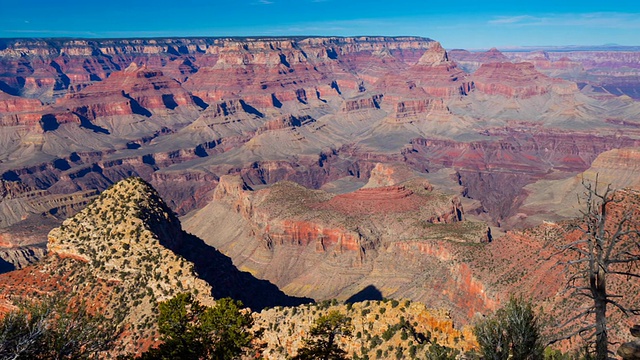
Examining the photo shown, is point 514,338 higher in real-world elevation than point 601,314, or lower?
lower

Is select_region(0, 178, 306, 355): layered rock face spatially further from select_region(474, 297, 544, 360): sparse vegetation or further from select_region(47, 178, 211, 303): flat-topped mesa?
select_region(474, 297, 544, 360): sparse vegetation

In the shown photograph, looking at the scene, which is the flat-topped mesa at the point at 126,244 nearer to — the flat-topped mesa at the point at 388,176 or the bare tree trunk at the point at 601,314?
the bare tree trunk at the point at 601,314

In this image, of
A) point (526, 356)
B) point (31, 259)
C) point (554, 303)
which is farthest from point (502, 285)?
point (31, 259)

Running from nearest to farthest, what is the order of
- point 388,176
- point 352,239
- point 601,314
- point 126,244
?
1. point 601,314
2. point 126,244
3. point 352,239
4. point 388,176

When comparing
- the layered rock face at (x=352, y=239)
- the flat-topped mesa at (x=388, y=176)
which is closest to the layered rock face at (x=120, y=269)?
the layered rock face at (x=352, y=239)

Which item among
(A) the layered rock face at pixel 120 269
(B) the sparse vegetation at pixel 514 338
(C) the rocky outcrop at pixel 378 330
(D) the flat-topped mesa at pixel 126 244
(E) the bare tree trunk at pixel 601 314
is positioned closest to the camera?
(E) the bare tree trunk at pixel 601 314

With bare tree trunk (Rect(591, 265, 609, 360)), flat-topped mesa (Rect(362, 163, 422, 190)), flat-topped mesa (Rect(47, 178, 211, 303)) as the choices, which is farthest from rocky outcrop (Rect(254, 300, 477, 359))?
flat-topped mesa (Rect(362, 163, 422, 190))

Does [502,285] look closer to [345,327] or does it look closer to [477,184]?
[345,327]

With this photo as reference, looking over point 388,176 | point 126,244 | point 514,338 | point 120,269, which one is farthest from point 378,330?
point 388,176

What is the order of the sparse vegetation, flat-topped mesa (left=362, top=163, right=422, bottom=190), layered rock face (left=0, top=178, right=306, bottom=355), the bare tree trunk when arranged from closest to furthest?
the bare tree trunk → the sparse vegetation → layered rock face (left=0, top=178, right=306, bottom=355) → flat-topped mesa (left=362, top=163, right=422, bottom=190)

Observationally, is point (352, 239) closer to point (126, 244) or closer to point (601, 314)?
point (126, 244)

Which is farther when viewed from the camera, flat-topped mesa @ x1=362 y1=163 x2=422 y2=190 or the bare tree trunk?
flat-topped mesa @ x1=362 y1=163 x2=422 y2=190
